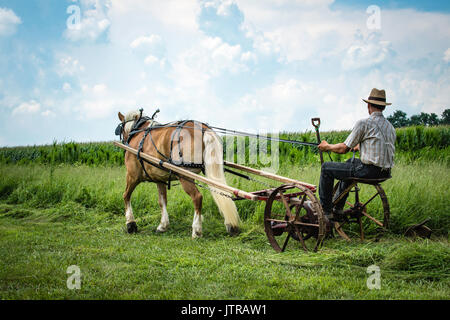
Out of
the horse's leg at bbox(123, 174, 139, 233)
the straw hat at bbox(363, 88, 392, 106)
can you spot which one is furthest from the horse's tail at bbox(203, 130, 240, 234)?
the straw hat at bbox(363, 88, 392, 106)

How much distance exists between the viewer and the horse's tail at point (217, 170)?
561cm

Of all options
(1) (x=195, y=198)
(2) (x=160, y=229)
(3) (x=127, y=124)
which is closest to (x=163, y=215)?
(2) (x=160, y=229)

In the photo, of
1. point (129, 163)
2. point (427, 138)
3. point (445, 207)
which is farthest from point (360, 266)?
point (427, 138)

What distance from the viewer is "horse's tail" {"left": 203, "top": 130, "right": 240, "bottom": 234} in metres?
5.61

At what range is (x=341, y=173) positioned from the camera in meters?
4.65

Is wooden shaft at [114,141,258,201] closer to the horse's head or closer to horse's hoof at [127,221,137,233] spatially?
the horse's head

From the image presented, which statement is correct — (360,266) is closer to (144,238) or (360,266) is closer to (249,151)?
(144,238)

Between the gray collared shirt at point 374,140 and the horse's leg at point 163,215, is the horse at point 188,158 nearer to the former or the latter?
the horse's leg at point 163,215

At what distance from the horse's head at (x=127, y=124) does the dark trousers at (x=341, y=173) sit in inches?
158

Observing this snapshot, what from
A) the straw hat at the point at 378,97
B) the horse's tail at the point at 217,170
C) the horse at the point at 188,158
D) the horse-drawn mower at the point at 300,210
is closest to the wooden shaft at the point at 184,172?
the horse-drawn mower at the point at 300,210

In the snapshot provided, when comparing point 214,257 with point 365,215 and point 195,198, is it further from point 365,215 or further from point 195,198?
point 365,215

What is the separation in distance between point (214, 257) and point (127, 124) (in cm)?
367
